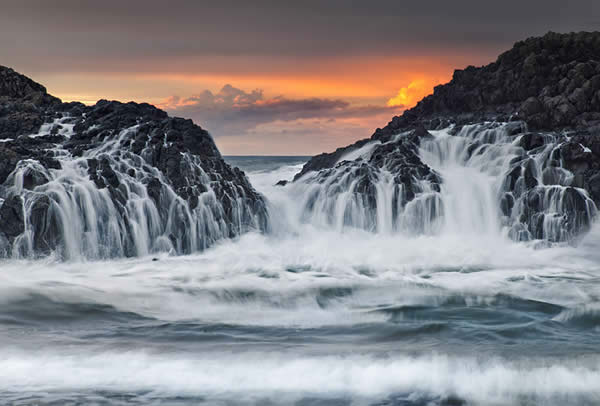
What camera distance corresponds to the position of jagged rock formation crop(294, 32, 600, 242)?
60.6 ft

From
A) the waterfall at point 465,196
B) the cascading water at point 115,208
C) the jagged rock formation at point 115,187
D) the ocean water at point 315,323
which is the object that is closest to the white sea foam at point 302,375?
the ocean water at point 315,323

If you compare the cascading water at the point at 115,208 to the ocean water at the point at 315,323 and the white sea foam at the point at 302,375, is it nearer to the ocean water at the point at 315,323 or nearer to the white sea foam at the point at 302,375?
the ocean water at the point at 315,323

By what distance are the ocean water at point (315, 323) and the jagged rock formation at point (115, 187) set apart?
2.06ft

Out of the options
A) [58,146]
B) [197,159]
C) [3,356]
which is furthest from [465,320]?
[58,146]

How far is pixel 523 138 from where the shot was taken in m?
20.6

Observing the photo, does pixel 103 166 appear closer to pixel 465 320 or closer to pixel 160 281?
pixel 160 281

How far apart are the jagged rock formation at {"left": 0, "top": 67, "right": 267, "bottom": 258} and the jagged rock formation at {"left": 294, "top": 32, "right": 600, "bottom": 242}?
380 cm

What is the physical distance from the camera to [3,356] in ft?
31.9

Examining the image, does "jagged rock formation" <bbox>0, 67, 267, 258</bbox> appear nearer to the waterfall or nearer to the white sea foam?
the waterfall

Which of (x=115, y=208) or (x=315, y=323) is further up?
(x=115, y=208)

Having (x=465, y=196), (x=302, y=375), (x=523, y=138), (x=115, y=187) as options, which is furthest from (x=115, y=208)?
(x=523, y=138)

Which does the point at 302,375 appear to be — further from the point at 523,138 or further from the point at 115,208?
the point at 523,138

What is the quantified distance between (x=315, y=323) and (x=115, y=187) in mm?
7794

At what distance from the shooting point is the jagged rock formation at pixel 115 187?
1592cm
